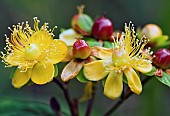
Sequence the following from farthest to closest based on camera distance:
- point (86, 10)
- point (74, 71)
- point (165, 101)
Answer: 1. point (86, 10)
2. point (165, 101)
3. point (74, 71)

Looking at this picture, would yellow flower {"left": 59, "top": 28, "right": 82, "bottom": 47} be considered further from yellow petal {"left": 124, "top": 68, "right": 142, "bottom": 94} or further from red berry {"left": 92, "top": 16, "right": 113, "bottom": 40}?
yellow petal {"left": 124, "top": 68, "right": 142, "bottom": 94}

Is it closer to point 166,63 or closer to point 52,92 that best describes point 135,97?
point 52,92

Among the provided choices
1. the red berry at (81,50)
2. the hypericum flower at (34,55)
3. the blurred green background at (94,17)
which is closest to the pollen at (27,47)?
the hypericum flower at (34,55)

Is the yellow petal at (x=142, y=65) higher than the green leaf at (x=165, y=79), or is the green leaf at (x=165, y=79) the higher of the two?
the yellow petal at (x=142, y=65)

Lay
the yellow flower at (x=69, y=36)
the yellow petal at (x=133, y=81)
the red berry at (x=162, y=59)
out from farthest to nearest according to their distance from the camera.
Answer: the yellow flower at (x=69, y=36) → the red berry at (x=162, y=59) → the yellow petal at (x=133, y=81)

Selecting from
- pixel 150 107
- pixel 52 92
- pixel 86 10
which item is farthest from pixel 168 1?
pixel 52 92

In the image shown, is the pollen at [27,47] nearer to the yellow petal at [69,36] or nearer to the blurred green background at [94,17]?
the yellow petal at [69,36]

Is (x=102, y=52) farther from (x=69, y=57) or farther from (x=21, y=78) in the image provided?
(x=21, y=78)
